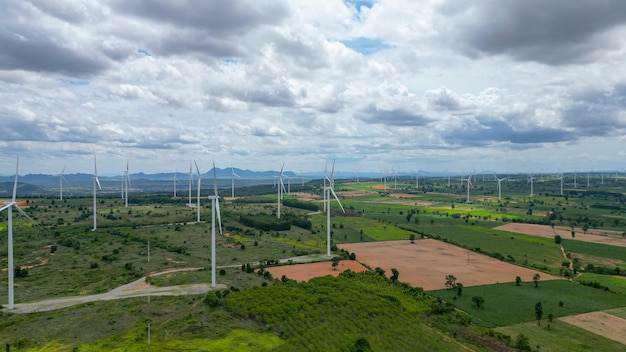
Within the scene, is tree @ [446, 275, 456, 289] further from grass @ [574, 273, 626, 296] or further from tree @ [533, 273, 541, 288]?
grass @ [574, 273, 626, 296]

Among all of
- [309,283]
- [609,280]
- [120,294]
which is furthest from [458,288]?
[120,294]

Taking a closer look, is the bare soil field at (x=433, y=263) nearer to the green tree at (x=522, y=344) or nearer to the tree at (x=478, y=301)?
the tree at (x=478, y=301)

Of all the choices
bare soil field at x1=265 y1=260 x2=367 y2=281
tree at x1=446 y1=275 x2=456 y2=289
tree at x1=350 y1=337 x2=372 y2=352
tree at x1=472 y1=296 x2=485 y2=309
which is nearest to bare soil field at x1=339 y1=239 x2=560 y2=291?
tree at x1=446 y1=275 x2=456 y2=289

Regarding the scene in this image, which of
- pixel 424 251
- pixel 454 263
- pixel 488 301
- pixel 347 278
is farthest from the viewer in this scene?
pixel 424 251

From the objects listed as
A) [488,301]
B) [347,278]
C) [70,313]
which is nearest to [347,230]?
[347,278]

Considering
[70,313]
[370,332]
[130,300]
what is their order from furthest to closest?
[130,300] → [70,313] → [370,332]

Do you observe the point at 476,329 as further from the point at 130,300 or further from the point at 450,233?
the point at 450,233
